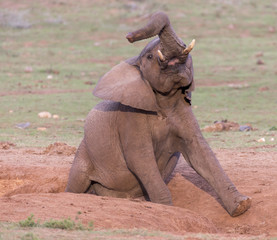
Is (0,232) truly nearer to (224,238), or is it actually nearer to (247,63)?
(224,238)

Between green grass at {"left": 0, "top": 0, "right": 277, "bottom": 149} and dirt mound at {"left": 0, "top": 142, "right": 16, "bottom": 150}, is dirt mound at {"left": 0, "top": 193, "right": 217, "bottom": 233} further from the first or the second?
green grass at {"left": 0, "top": 0, "right": 277, "bottom": 149}

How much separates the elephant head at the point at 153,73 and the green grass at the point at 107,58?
147 inches

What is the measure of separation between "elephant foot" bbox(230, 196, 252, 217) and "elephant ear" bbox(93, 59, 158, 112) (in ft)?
3.65

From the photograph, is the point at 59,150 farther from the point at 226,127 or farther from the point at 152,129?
the point at 226,127

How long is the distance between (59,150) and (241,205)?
3582 mm

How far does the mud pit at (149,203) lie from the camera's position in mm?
5473

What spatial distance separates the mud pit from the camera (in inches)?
215

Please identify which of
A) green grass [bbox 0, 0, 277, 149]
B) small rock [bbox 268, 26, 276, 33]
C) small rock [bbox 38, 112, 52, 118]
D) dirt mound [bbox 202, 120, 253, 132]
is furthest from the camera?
small rock [bbox 268, 26, 276, 33]

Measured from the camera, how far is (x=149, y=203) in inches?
235

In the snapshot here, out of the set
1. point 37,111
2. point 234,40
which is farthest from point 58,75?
point 234,40

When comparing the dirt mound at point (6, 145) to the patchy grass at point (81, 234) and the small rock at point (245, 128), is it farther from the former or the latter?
the patchy grass at point (81, 234)

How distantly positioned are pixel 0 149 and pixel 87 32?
13.6 metres

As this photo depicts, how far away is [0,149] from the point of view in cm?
948

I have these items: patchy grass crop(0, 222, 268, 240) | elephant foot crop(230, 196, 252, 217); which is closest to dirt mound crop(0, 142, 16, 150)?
elephant foot crop(230, 196, 252, 217)
